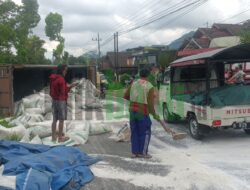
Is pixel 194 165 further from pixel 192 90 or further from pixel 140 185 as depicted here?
pixel 192 90

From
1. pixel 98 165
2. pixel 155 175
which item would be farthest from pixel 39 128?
pixel 155 175

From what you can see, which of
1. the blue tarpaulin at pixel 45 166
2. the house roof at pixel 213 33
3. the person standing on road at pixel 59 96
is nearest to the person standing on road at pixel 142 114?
the blue tarpaulin at pixel 45 166

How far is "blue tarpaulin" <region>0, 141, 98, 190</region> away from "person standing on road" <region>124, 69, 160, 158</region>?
110 centimetres

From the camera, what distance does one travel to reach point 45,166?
6133 mm

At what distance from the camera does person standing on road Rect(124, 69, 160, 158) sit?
7.99 metres

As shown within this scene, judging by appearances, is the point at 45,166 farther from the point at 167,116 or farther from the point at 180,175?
the point at 167,116

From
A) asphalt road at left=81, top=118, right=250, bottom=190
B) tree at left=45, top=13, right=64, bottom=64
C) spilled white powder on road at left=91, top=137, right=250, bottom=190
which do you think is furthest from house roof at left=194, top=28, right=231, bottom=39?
spilled white powder on road at left=91, top=137, right=250, bottom=190

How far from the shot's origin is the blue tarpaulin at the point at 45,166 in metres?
5.46

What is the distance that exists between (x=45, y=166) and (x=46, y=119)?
8806 millimetres

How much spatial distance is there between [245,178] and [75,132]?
15.6 feet

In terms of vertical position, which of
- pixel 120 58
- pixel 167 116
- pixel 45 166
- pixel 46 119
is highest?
pixel 120 58

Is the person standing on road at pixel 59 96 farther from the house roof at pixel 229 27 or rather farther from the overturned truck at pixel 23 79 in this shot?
the house roof at pixel 229 27

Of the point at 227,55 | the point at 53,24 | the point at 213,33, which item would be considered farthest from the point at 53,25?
the point at 227,55

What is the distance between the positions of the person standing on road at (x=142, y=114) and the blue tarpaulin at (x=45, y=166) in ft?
3.61
